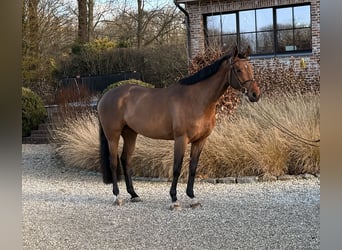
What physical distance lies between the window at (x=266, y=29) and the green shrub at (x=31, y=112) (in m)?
5.77

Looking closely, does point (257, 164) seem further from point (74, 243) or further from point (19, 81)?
point (19, 81)

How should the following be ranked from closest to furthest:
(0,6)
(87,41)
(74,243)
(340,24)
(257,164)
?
(340,24) < (0,6) < (74,243) < (257,164) < (87,41)

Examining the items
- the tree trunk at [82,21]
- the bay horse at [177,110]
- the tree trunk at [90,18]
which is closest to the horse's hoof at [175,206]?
the bay horse at [177,110]

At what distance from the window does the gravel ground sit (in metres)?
9.65

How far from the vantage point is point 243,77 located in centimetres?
555

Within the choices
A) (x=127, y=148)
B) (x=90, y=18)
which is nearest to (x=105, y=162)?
(x=127, y=148)

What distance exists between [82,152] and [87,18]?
1429 cm

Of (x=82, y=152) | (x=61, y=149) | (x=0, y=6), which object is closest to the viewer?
(x=0, y=6)

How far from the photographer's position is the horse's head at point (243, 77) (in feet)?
18.2

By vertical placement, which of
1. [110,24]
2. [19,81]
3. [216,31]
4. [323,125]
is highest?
[110,24]

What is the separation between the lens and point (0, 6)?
4.74ft

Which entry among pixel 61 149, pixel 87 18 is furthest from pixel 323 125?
pixel 87 18

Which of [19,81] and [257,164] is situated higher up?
[19,81]

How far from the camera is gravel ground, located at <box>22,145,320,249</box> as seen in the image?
438 cm
